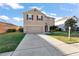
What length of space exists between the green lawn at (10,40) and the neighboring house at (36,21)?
22 centimetres

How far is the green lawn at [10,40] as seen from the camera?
467cm

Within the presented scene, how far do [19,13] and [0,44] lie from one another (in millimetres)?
775

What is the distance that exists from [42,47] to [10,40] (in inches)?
27.7

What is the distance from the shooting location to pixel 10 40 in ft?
15.8

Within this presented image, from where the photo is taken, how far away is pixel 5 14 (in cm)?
478

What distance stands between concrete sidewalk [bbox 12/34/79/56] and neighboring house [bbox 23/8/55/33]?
0.15 m

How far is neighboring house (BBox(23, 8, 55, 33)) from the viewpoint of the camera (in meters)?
4.87

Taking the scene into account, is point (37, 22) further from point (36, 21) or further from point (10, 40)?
point (10, 40)

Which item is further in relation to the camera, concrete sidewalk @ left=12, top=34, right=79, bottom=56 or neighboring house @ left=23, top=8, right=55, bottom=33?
neighboring house @ left=23, top=8, right=55, bottom=33

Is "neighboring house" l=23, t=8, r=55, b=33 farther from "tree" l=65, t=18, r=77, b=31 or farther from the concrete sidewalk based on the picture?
"tree" l=65, t=18, r=77, b=31

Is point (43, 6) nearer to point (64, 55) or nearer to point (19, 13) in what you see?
point (19, 13)

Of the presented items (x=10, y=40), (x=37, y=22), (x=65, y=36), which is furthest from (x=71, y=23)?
(x=10, y=40)

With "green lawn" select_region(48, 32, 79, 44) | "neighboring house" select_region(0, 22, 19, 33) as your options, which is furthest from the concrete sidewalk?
"neighboring house" select_region(0, 22, 19, 33)

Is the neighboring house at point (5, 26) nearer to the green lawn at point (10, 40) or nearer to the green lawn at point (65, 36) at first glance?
the green lawn at point (10, 40)
